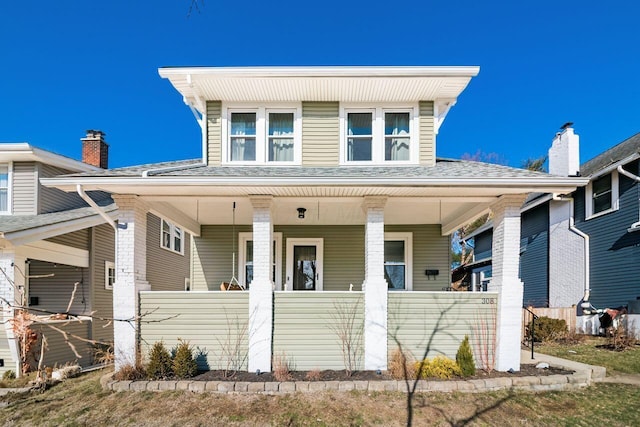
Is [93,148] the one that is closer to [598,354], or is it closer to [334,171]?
[334,171]

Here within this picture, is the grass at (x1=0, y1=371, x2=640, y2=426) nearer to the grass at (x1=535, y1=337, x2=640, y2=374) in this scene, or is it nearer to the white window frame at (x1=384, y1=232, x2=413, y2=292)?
the grass at (x1=535, y1=337, x2=640, y2=374)

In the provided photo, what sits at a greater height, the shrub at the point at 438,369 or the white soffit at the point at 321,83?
the white soffit at the point at 321,83

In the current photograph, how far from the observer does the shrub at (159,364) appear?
6.89m

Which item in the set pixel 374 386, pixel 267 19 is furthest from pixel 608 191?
pixel 267 19

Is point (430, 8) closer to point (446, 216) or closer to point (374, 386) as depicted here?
point (446, 216)

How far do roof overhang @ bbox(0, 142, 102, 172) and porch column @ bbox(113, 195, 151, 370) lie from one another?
4.26 metres

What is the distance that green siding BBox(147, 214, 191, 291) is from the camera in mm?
12675

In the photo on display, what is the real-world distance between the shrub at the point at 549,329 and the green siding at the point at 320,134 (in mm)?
8013

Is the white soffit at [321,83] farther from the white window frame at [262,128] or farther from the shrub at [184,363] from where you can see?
the shrub at [184,363]

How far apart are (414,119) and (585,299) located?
9059 mm

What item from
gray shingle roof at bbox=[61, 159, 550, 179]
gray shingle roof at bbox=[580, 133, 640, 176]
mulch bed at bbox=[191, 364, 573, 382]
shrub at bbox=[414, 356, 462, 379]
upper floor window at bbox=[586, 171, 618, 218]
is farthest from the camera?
gray shingle roof at bbox=[580, 133, 640, 176]

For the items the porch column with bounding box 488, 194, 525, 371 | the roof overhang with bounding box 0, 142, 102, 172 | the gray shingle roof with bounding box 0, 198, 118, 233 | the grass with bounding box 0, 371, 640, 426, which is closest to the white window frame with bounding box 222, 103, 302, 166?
the gray shingle roof with bounding box 0, 198, 118, 233

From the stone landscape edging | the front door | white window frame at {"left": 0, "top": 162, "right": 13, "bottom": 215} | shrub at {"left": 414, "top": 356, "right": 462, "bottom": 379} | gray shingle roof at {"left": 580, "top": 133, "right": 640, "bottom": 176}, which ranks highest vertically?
gray shingle roof at {"left": 580, "top": 133, "right": 640, "bottom": 176}

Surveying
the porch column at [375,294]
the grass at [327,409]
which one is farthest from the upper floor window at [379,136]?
the grass at [327,409]
